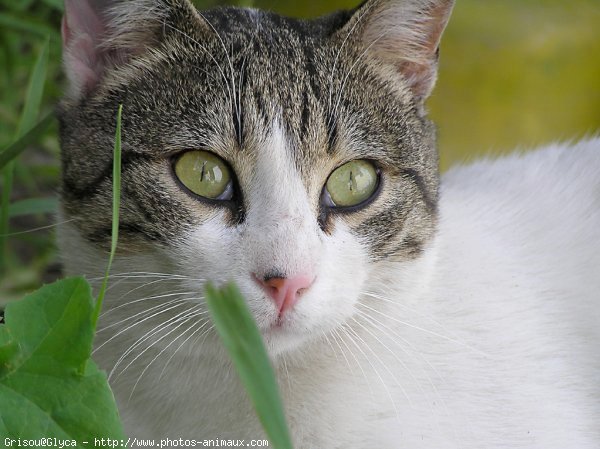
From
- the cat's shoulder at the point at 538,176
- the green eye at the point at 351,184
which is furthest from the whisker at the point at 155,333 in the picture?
the cat's shoulder at the point at 538,176

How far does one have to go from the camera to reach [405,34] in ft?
6.33

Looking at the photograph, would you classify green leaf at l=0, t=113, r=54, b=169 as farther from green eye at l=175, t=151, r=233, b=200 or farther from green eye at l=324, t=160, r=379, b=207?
green eye at l=324, t=160, r=379, b=207

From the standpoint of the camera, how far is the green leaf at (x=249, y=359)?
117 centimetres

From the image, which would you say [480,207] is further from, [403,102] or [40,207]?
[40,207]

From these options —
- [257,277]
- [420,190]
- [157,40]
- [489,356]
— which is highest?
[157,40]

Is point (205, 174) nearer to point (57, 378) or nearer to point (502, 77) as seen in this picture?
point (57, 378)

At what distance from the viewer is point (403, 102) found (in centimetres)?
192

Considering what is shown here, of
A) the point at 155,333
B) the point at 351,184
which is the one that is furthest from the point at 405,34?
the point at 155,333

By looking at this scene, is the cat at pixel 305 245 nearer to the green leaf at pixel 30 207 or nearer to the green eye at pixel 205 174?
the green eye at pixel 205 174

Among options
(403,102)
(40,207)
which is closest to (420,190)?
(403,102)

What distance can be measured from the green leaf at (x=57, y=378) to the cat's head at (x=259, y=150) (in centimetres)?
20

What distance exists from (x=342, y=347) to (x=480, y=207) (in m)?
0.62

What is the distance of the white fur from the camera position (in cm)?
156

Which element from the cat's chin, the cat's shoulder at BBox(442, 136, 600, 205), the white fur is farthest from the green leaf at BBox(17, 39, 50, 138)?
the cat's shoulder at BBox(442, 136, 600, 205)
